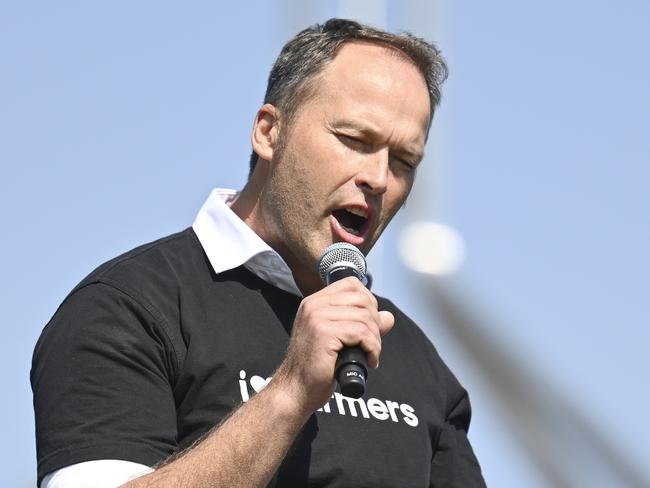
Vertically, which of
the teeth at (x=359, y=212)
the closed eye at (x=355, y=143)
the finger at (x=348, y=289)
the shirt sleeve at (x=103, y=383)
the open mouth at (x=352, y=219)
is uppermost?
the closed eye at (x=355, y=143)

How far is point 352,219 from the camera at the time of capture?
423cm

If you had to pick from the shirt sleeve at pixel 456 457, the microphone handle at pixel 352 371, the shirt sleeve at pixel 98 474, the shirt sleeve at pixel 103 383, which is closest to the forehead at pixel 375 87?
the shirt sleeve at pixel 456 457

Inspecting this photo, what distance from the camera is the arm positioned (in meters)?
3.20

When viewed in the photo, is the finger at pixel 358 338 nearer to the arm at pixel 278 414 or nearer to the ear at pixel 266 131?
the arm at pixel 278 414

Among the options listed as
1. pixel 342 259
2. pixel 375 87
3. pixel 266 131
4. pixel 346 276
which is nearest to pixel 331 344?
pixel 346 276

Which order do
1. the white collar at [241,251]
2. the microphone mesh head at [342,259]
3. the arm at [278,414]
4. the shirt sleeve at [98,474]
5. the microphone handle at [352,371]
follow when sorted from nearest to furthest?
the microphone handle at [352,371] → the arm at [278,414] → the shirt sleeve at [98,474] → the microphone mesh head at [342,259] → the white collar at [241,251]

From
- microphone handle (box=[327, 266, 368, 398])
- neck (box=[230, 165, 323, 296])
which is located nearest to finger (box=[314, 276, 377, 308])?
microphone handle (box=[327, 266, 368, 398])

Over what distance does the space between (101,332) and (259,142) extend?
45.5 inches

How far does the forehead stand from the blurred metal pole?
6.61 ft

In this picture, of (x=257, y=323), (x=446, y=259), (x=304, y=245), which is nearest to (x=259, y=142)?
(x=304, y=245)

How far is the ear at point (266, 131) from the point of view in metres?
4.52

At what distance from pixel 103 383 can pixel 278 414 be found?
53cm

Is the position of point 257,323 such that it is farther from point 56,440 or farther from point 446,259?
point 446,259

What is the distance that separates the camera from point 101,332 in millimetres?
3611
